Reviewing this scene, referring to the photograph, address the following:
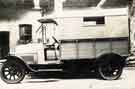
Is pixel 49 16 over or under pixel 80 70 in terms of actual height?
over

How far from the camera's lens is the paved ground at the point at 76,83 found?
4051mm

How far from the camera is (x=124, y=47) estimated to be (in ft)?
13.8

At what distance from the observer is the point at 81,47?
4230 mm

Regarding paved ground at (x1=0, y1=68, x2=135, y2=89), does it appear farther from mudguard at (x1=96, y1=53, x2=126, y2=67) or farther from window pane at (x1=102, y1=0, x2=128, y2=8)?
window pane at (x1=102, y1=0, x2=128, y2=8)

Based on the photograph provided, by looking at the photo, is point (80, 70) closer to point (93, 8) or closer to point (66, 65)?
point (66, 65)

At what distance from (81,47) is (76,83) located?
44cm

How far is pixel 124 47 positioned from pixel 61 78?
84cm

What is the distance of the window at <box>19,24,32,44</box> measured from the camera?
13.1ft

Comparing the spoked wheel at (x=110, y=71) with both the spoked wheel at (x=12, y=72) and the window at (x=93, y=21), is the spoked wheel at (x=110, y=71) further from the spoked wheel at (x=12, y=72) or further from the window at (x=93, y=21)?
the spoked wheel at (x=12, y=72)

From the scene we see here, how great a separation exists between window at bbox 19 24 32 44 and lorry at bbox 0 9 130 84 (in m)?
0.06

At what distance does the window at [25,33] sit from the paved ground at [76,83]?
46 cm

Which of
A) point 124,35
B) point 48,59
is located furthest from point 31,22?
point 124,35

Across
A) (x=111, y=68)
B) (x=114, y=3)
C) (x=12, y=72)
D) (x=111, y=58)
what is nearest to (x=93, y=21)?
(x=114, y=3)

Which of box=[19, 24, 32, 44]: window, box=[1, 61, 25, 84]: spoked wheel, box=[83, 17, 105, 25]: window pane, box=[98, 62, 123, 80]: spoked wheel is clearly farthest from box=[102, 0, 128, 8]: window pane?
box=[1, 61, 25, 84]: spoked wheel
